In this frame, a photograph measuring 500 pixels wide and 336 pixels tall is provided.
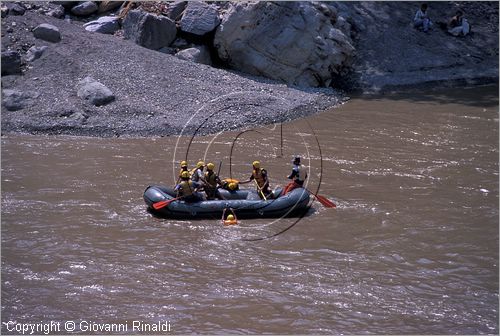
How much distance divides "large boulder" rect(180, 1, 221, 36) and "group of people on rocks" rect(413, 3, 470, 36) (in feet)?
25.3

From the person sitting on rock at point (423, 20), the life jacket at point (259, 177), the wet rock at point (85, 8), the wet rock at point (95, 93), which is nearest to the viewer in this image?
the life jacket at point (259, 177)

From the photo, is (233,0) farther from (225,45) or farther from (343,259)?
(343,259)

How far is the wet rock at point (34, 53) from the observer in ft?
59.9

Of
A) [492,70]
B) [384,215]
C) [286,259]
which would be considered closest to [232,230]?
[286,259]

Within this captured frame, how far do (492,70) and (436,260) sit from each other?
581 inches

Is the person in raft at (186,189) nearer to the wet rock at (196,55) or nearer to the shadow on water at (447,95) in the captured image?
the wet rock at (196,55)

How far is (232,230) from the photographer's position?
1079cm

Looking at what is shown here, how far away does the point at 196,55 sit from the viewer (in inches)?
789

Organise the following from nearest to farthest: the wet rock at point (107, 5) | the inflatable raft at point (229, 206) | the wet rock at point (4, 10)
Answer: the inflatable raft at point (229, 206) < the wet rock at point (4, 10) < the wet rock at point (107, 5)

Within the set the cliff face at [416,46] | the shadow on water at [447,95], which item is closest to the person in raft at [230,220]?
the shadow on water at [447,95]

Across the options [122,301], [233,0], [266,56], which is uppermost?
[233,0]

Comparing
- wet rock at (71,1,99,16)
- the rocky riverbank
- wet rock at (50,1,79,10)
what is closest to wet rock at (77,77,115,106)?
the rocky riverbank

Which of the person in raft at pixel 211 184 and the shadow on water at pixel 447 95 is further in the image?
the shadow on water at pixel 447 95

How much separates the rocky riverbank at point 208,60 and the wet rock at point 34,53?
36mm
